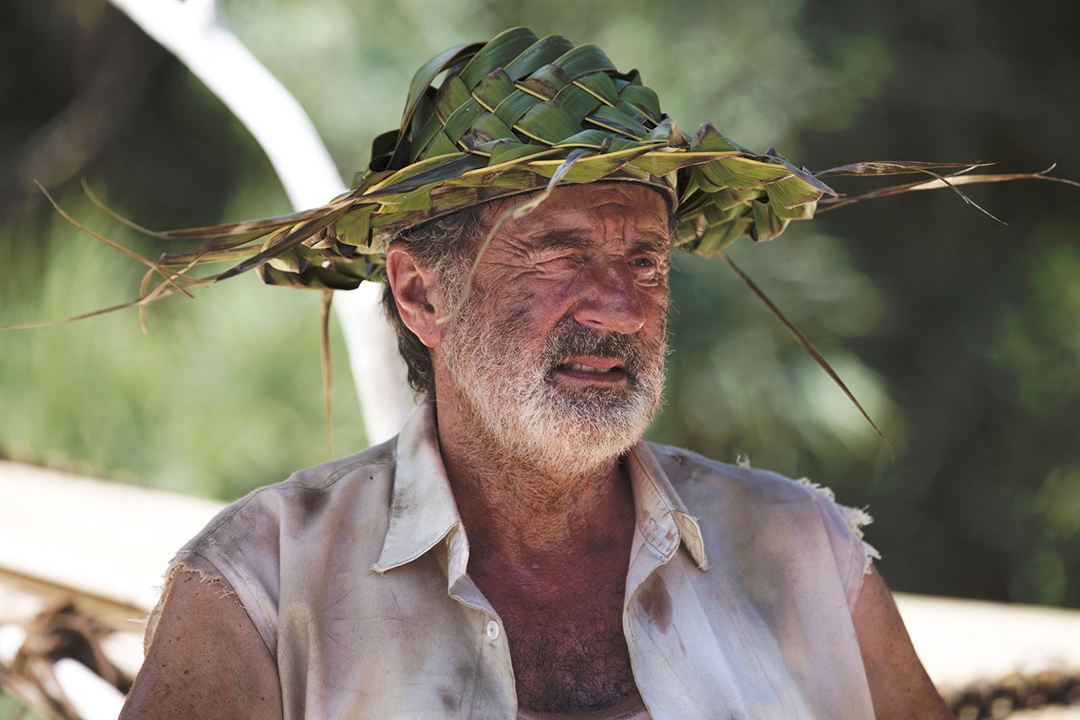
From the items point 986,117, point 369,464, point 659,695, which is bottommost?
point 659,695

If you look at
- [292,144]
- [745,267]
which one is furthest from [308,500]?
[745,267]

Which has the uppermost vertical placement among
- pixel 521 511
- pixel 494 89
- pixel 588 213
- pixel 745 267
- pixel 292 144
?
pixel 292 144

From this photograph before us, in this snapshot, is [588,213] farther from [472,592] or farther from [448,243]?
[472,592]

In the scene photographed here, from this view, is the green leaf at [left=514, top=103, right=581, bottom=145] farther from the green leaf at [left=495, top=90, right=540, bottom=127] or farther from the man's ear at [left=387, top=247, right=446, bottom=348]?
the man's ear at [left=387, top=247, right=446, bottom=348]

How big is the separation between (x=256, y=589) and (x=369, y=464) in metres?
0.32

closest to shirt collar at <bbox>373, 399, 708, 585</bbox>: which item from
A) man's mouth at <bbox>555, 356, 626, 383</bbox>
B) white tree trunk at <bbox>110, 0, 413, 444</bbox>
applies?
man's mouth at <bbox>555, 356, 626, 383</bbox>

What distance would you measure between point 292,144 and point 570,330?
141cm

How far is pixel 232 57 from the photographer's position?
3.30m

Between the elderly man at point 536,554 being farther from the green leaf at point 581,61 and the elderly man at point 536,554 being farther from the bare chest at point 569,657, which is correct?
the green leaf at point 581,61

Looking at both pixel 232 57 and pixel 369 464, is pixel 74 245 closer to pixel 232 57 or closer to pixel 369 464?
pixel 232 57

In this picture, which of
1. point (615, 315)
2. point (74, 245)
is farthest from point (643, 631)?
point (74, 245)

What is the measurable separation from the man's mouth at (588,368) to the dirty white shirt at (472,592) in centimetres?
24

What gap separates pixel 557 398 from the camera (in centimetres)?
207

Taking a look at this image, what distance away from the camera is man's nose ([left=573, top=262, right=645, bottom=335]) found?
6.81 feet
